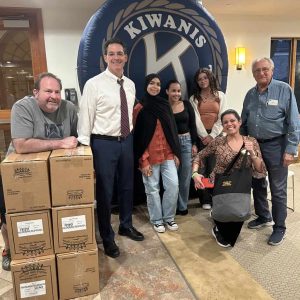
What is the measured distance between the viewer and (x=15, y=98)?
13.0ft

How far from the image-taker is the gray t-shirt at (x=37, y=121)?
180 centimetres

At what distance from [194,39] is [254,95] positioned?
83 centimetres

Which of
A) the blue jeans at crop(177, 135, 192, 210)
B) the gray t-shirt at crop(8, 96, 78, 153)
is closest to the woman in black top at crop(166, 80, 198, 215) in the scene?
the blue jeans at crop(177, 135, 192, 210)

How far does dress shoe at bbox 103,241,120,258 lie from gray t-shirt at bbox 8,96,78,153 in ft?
2.85

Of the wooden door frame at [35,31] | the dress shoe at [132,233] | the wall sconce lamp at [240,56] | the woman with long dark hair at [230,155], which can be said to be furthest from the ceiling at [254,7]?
the dress shoe at [132,233]

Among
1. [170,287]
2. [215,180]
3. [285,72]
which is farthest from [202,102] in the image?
[285,72]

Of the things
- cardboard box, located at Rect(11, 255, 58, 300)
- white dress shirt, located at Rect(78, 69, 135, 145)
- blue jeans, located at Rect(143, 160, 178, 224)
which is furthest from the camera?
blue jeans, located at Rect(143, 160, 178, 224)

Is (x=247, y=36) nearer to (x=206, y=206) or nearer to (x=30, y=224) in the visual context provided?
(x=206, y=206)

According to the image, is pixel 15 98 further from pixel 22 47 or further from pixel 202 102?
pixel 202 102

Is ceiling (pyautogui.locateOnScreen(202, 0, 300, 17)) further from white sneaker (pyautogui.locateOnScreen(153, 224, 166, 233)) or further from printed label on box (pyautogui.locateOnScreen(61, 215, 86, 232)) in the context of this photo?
printed label on box (pyautogui.locateOnScreen(61, 215, 86, 232))

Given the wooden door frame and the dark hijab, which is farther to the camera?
the wooden door frame

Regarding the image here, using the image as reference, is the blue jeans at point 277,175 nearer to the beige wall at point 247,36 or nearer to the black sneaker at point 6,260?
the black sneaker at point 6,260

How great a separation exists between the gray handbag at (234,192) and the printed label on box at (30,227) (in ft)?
3.92

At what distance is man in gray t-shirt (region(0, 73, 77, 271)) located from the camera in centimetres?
179
